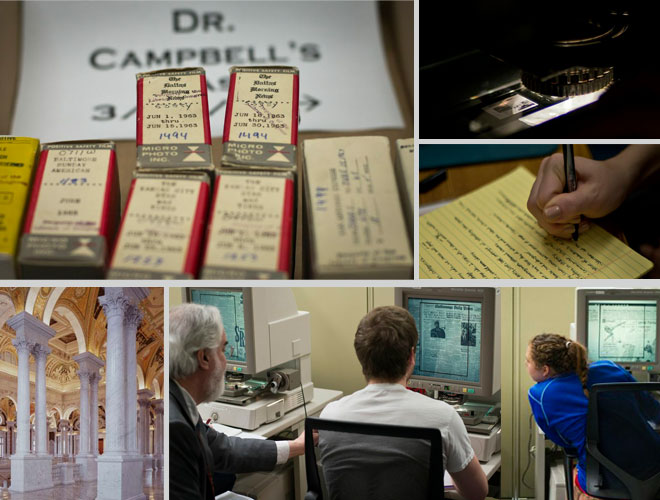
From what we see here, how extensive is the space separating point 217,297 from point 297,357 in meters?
0.38

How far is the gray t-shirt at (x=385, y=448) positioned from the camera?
1395 mm

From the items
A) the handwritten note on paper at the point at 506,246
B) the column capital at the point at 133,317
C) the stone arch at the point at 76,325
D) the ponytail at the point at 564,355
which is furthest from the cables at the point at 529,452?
the stone arch at the point at 76,325

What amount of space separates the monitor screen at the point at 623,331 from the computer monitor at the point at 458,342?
0.74ft

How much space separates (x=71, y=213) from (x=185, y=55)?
0.66 meters

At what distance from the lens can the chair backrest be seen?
58.9 inches

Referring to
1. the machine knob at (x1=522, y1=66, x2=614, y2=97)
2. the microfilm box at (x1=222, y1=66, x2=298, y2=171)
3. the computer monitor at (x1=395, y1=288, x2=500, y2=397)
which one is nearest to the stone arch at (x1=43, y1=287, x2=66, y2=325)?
the microfilm box at (x1=222, y1=66, x2=298, y2=171)

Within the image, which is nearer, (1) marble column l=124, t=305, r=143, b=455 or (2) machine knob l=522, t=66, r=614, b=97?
(2) machine knob l=522, t=66, r=614, b=97

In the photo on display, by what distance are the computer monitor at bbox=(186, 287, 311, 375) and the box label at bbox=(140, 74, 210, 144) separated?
14.3 inches

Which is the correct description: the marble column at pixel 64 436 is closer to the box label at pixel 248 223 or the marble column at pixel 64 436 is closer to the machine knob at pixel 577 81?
the box label at pixel 248 223

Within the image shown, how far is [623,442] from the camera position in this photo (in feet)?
5.03

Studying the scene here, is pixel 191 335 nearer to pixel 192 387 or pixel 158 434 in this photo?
pixel 192 387

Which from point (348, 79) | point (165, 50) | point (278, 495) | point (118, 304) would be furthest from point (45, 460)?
point (348, 79)

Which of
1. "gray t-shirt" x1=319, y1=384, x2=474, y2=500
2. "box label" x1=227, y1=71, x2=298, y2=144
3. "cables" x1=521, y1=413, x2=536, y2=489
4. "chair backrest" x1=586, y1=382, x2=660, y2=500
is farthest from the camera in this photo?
"cables" x1=521, y1=413, x2=536, y2=489

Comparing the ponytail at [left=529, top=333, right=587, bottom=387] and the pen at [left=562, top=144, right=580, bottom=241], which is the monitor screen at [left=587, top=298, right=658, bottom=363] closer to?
the ponytail at [left=529, top=333, right=587, bottom=387]
